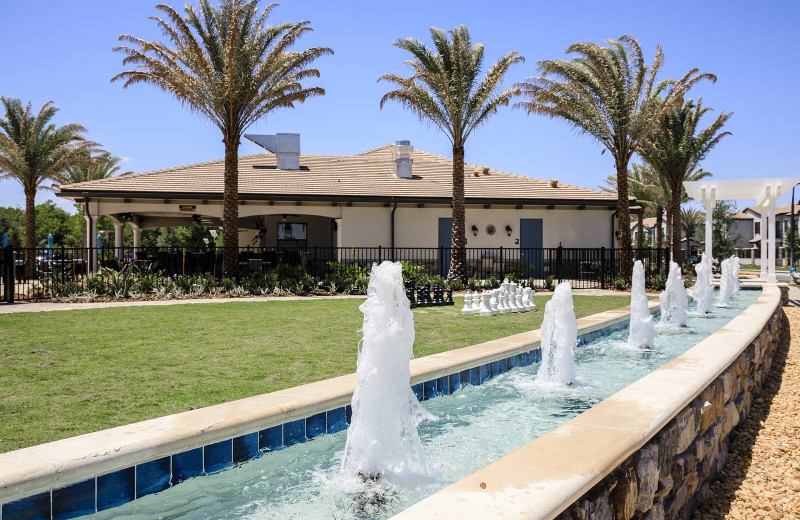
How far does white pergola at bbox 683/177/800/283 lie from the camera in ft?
69.2

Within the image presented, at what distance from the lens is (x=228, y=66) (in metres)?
18.0

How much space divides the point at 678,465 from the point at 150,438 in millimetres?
3367

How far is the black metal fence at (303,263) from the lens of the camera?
1772 cm

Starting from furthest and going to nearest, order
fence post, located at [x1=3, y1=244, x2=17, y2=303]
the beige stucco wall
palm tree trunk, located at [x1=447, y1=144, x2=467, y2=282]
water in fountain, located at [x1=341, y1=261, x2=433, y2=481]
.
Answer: the beige stucco wall
palm tree trunk, located at [x1=447, y1=144, x2=467, y2=282]
fence post, located at [x1=3, y1=244, x2=17, y2=303]
water in fountain, located at [x1=341, y1=261, x2=433, y2=481]

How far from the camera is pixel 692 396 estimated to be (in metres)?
4.02

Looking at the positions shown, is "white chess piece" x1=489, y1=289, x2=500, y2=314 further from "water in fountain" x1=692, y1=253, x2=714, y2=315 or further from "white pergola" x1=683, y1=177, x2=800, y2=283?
"white pergola" x1=683, y1=177, x2=800, y2=283

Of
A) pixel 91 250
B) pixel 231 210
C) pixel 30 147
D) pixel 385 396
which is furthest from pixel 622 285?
pixel 30 147

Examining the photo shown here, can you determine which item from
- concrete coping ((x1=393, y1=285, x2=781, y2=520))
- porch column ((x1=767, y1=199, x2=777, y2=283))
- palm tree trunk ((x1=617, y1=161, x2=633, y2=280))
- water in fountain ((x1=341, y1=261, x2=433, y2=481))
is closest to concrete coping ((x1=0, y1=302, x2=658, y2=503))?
water in fountain ((x1=341, y1=261, x2=433, y2=481))

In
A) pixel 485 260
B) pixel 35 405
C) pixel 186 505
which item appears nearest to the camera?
pixel 186 505

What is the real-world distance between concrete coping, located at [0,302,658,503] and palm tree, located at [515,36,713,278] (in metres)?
19.1

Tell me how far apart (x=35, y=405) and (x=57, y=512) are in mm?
2357

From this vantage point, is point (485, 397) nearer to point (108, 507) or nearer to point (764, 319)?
point (108, 507)

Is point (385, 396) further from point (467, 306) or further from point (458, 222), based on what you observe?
point (458, 222)

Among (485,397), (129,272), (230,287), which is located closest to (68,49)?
(129,272)
